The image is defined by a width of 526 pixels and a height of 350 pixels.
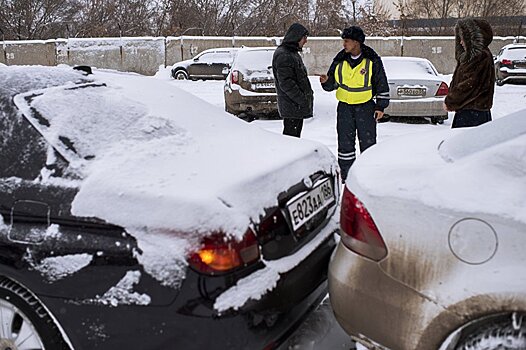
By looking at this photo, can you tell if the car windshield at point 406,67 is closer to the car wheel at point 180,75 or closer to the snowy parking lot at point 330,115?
the snowy parking lot at point 330,115

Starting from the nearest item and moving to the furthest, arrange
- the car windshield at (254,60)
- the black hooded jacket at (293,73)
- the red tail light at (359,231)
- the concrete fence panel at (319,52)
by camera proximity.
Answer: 1. the red tail light at (359,231)
2. the black hooded jacket at (293,73)
3. the car windshield at (254,60)
4. the concrete fence panel at (319,52)

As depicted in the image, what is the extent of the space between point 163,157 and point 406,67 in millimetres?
8716

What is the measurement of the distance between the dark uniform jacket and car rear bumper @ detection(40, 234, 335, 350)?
312 cm

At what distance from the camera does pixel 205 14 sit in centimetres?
3525

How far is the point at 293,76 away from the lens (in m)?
5.83

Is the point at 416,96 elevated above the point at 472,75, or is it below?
below

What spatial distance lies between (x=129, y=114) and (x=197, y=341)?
1202 millimetres

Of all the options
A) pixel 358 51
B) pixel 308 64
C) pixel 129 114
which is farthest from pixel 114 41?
pixel 129 114

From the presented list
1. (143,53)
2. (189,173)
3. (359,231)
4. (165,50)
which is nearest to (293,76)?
(189,173)

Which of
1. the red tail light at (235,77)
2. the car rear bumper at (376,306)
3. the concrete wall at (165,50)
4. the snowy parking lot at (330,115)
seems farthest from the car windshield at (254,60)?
the concrete wall at (165,50)

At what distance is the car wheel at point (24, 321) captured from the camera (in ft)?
7.27

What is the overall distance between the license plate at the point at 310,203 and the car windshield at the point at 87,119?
0.71m

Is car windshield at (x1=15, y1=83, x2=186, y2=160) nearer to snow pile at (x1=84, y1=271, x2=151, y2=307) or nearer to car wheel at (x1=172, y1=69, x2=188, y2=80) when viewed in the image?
snow pile at (x1=84, y1=271, x2=151, y2=307)

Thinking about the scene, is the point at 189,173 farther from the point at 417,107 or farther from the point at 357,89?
the point at 417,107
